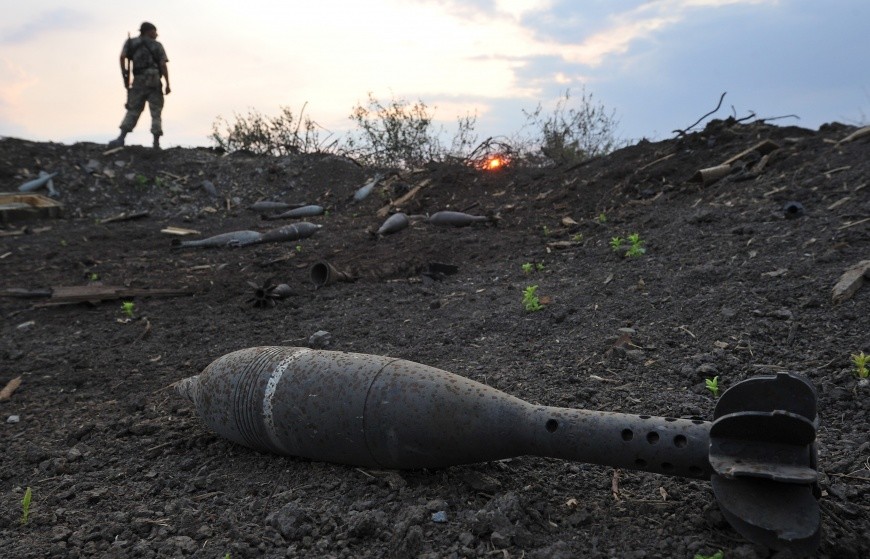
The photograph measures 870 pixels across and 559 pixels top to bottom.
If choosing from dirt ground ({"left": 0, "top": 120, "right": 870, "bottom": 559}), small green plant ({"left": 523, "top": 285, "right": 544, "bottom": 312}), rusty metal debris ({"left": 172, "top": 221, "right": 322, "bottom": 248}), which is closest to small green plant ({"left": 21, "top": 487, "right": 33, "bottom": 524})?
dirt ground ({"left": 0, "top": 120, "right": 870, "bottom": 559})

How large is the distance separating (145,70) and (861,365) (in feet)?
49.8

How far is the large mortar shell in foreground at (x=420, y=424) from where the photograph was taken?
2.07 m

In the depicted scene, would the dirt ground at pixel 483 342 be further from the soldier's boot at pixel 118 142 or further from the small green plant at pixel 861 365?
the soldier's boot at pixel 118 142

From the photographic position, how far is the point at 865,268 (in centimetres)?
398

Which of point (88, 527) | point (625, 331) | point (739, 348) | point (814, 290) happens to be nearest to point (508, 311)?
point (625, 331)

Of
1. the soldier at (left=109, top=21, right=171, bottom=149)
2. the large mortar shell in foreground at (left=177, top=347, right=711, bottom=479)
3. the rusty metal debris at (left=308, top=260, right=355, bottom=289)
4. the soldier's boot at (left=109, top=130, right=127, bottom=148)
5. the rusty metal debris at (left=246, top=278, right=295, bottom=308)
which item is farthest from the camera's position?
the soldier's boot at (left=109, top=130, right=127, bottom=148)

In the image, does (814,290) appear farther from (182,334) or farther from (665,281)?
(182,334)

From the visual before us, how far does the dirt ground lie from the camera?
82.2 inches

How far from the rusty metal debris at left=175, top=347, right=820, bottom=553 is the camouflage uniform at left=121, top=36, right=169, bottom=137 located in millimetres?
13610

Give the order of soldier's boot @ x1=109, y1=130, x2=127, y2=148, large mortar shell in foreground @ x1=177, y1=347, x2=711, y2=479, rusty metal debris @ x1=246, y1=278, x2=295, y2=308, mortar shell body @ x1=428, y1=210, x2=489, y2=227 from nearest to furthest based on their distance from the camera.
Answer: large mortar shell in foreground @ x1=177, y1=347, x2=711, y2=479, rusty metal debris @ x1=246, y1=278, x2=295, y2=308, mortar shell body @ x1=428, y1=210, x2=489, y2=227, soldier's boot @ x1=109, y1=130, x2=127, y2=148

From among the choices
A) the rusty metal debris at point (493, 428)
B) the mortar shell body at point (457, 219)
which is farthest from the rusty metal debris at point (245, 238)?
the rusty metal debris at point (493, 428)

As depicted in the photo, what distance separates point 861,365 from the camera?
2.89 meters

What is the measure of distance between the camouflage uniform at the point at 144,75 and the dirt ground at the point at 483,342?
5009 mm

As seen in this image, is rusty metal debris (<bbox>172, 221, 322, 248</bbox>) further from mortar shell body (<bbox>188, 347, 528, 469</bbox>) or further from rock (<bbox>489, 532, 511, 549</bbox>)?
rock (<bbox>489, 532, 511, 549</bbox>)
